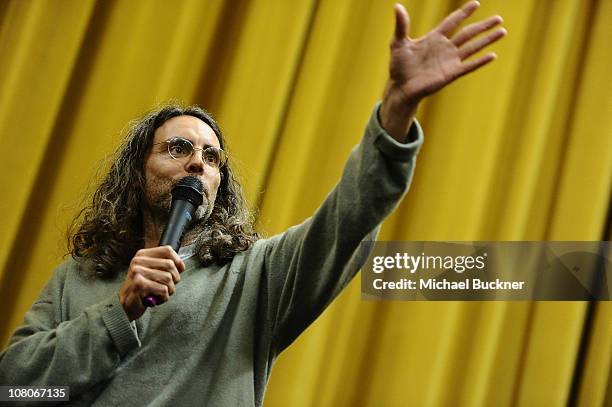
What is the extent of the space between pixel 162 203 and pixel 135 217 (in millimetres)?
101

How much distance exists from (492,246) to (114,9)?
1096 mm

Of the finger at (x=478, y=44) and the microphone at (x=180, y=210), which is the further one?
the microphone at (x=180, y=210)

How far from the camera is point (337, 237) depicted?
3.52ft

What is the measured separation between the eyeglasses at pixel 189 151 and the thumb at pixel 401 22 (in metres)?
0.47

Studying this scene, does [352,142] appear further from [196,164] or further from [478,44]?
[478,44]

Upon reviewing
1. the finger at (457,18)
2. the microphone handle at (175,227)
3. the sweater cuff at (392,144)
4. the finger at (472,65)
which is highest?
the finger at (457,18)

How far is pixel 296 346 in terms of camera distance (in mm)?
1906

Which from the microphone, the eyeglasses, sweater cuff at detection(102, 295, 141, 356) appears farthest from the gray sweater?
the eyeglasses

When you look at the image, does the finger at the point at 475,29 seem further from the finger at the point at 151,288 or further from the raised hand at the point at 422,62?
the finger at the point at 151,288

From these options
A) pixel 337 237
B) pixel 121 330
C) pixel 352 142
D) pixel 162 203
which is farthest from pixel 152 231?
pixel 352 142

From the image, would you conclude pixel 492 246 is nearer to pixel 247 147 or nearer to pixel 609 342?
pixel 609 342

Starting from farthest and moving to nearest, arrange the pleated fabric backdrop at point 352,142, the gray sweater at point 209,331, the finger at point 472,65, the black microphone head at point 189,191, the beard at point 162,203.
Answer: the pleated fabric backdrop at point 352,142 < the beard at point 162,203 < the black microphone head at point 189,191 < the gray sweater at point 209,331 < the finger at point 472,65

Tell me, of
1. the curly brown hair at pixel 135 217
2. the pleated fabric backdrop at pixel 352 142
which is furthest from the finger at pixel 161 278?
the pleated fabric backdrop at pixel 352 142

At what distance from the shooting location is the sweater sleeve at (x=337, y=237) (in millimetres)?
1027
